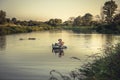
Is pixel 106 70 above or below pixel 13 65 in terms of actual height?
above

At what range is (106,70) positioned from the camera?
8.39m

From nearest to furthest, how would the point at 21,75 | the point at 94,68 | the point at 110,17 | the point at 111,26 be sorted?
1. the point at 94,68
2. the point at 21,75
3. the point at 111,26
4. the point at 110,17

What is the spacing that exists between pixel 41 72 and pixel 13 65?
352 cm

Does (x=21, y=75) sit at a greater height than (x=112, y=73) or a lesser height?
lesser

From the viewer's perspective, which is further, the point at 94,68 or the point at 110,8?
the point at 110,8

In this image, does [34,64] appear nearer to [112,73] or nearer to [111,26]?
[112,73]

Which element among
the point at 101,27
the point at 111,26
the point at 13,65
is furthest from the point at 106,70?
the point at 101,27

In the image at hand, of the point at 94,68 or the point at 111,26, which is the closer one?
the point at 94,68

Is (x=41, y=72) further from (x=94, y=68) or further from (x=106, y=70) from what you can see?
(x=106, y=70)

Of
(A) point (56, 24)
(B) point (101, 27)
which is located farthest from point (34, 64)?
(A) point (56, 24)

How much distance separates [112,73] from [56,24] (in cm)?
14265

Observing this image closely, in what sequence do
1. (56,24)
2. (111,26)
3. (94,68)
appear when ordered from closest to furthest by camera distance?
(94,68)
(111,26)
(56,24)

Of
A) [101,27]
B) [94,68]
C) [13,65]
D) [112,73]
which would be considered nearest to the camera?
[112,73]

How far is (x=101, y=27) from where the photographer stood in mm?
84625
